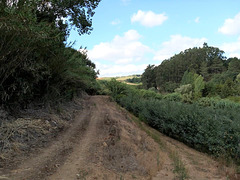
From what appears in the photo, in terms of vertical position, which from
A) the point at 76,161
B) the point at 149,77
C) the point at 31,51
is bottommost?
the point at 76,161

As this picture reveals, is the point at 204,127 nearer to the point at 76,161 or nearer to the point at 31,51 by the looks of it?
the point at 76,161

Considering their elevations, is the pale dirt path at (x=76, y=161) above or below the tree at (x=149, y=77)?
below

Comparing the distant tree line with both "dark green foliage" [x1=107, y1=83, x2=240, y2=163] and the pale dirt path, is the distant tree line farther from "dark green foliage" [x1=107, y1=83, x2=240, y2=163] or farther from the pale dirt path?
the pale dirt path

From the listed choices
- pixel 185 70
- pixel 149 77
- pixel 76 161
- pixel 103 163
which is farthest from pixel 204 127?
pixel 185 70

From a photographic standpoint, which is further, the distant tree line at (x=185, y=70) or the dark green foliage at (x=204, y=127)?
the distant tree line at (x=185, y=70)

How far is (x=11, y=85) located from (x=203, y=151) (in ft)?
23.9

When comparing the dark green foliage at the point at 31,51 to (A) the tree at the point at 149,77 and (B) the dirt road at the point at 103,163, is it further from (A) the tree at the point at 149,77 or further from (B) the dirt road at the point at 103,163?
(A) the tree at the point at 149,77

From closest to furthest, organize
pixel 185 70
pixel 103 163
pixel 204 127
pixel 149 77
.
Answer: pixel 103 163 < pixel 204 127 < pixel 185 70 < pixel 149 77

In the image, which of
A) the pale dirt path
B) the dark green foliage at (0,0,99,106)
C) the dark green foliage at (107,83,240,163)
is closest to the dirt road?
the pale dirt path

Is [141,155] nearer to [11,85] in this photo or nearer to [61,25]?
[11,85]

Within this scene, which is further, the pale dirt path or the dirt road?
the dirt road

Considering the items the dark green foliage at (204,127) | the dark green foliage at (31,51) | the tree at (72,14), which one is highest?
the tree at (72,14)

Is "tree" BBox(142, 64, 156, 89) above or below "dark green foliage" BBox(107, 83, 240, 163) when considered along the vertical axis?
above

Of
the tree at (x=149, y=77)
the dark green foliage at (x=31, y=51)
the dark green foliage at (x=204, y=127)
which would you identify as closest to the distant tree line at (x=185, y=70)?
the tree at (x=149, y=77)
